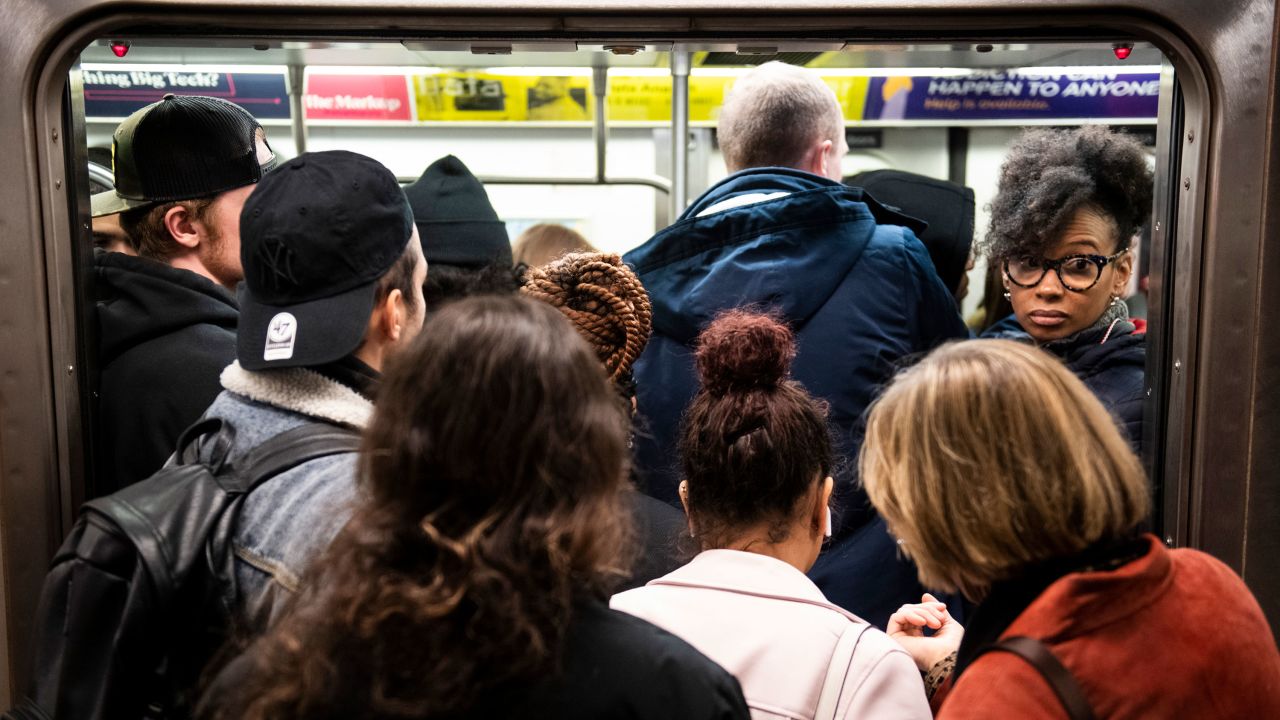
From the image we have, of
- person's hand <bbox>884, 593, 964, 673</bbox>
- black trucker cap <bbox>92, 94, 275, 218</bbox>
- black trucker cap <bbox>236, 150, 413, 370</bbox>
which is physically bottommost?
person's hand <bbox>884, 593, 964, 673</bbox>

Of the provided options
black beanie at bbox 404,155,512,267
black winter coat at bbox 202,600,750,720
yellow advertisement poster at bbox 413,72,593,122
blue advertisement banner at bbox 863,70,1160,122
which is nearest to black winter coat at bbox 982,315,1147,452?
black beanie at bbox 404,155,512,267

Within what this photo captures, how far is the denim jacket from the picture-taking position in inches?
51.5

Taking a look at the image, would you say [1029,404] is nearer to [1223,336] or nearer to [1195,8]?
[1223,336]

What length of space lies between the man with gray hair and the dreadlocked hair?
0.25 metres

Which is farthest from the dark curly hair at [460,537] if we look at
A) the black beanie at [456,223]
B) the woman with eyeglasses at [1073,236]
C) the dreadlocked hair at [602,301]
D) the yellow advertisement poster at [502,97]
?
the yellow advertisement poster at [502,97]

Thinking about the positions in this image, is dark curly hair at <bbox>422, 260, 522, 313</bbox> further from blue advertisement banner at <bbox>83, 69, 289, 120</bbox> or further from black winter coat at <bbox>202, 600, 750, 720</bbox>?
blue advertisement banner at <bbox>83, 69, 289, 120</bbox>

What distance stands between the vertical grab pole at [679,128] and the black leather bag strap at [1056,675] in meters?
3.19

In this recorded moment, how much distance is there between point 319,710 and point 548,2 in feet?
4.15

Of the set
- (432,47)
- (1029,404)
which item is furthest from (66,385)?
(1029,404)

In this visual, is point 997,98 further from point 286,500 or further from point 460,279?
point 286,500

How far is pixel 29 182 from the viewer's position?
1.88 meters

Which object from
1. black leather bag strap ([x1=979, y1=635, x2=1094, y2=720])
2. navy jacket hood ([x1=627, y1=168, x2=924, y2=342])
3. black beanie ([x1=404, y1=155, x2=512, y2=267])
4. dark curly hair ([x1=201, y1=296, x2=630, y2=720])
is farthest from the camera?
black beanie ([x1=404, y1=155, x2=512, y2=267])

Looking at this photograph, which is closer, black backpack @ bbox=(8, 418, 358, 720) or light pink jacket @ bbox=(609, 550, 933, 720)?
black backpack @ bbox=(8, 418, 358, 720)

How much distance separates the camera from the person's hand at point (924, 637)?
183 cm
